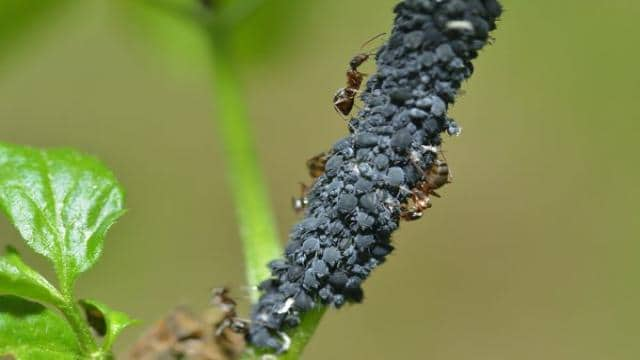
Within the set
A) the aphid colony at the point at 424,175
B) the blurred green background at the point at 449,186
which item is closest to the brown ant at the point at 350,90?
the aphid colony at the point at 424,175

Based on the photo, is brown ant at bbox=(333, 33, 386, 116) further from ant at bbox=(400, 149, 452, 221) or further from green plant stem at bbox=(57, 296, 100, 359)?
green plant stem at bbox=(57, 296, 100, 359)

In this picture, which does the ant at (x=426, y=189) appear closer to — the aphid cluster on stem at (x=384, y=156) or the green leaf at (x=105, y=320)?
the aphid cluster on stem at (x=384, y=156)

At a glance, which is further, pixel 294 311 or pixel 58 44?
pixel 58 44

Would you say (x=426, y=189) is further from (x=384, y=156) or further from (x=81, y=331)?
(x=81, y=331)

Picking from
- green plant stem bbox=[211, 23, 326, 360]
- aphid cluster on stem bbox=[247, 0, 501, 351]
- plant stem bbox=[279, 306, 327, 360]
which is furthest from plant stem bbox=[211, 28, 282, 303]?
aphid cluster on stem bbox=[247, 0, 501, 351]

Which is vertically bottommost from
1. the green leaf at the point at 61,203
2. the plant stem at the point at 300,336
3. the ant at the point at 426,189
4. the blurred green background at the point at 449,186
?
the plant stem at the point at 300,336

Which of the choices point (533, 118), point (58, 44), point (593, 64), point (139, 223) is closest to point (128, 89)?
point (58, 44)

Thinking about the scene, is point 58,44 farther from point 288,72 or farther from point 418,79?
point 418,79
